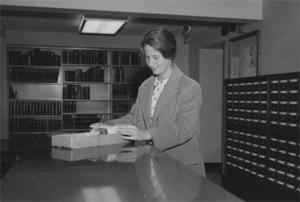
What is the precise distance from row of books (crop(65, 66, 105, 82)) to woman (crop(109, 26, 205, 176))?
17.0ft

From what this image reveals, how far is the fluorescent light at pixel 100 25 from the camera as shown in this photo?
4.57 metres

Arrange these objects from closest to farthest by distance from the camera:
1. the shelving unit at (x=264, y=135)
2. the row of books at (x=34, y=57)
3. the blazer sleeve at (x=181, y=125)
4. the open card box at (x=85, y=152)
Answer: the open card box at (x=85, y=152)
the blazer sleeve at (x=181, y=125)
the shelving unit at (x=264, y=135)
the row of books at (x=34, y=57)

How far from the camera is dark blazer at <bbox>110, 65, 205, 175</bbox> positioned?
1671 mm

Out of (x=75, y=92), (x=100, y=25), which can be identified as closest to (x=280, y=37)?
(x=100, y=25)

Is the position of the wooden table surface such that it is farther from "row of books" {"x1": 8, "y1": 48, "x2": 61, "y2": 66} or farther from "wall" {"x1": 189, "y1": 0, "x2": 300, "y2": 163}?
"row of books" {"x1": 8, "y1": 48, "x2": 61, "y2": 66}

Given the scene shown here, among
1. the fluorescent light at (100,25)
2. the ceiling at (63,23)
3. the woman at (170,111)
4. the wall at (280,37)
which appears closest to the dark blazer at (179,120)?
the woman at (170,111)

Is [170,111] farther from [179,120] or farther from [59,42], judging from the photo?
[59,42]

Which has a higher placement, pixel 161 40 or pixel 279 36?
pixel 279 36

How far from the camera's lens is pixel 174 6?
430 centimetres

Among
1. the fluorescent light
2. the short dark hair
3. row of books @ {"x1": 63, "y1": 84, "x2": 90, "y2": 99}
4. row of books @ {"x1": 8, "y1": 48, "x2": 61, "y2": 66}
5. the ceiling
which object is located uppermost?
the ceiling

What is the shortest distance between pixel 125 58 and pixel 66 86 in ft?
3.94

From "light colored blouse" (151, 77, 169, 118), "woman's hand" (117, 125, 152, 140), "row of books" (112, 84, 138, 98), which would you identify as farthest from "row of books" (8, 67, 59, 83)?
"woman's hand" (117, 125, 152, 140)

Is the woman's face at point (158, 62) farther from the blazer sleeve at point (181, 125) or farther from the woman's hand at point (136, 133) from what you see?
the woman's hand at point (136, 133)

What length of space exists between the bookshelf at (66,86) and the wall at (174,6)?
2.90 meters
